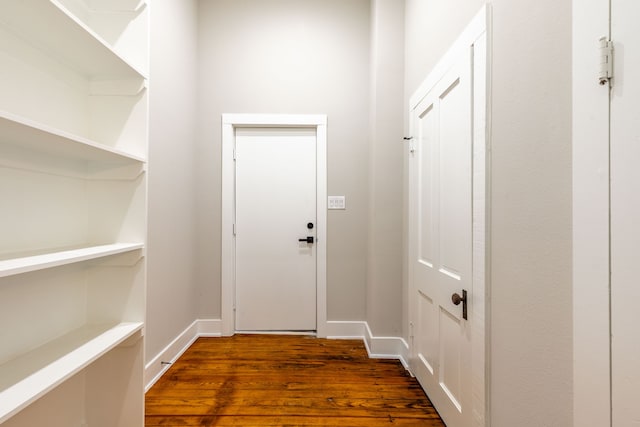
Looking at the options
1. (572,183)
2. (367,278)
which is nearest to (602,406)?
(572,183)

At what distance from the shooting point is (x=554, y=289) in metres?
0.77

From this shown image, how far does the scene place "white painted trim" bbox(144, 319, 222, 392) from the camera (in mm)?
1808

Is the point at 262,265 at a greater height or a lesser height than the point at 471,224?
lesser

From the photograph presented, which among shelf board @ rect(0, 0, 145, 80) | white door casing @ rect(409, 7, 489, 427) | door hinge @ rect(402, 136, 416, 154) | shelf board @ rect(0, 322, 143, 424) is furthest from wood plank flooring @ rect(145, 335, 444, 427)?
shelf board @ rect(0, 0, 145, 80)

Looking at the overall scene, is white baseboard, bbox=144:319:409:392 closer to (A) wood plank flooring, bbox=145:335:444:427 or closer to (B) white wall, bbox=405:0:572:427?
(A) wood plank flooring, bbox=145:335:444:427

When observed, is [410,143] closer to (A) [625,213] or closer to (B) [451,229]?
(B) [451,229]

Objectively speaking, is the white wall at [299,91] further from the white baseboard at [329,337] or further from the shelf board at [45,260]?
the shelf board at [45,260]

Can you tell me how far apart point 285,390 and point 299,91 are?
2429 millimetres

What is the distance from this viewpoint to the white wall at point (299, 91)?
2572mm

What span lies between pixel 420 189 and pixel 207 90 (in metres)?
2.14

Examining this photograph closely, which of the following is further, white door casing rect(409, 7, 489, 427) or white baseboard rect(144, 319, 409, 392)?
white baseboard rect(144, 319, 409, 392)

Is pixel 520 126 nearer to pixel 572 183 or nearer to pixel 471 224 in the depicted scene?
pixel 572 183

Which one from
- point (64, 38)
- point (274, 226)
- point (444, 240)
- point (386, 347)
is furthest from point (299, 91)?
point (386, 347)

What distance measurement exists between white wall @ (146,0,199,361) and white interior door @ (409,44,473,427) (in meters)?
1.78
